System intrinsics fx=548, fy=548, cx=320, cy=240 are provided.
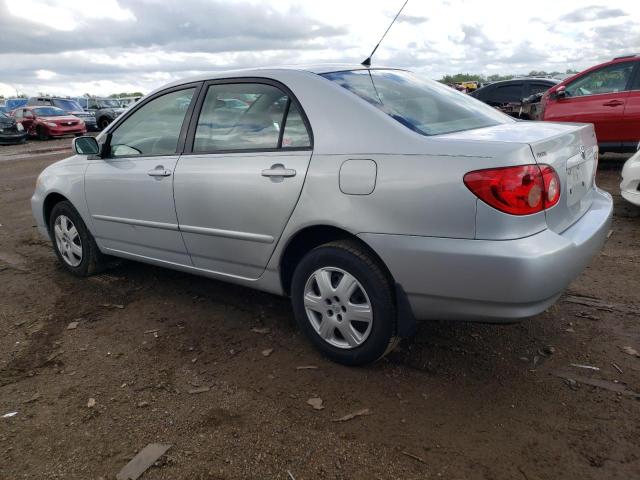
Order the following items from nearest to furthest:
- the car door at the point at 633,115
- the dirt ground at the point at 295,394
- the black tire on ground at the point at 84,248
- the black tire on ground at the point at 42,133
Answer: the dirt ground at the point at 295,394
the black tire on ground at the point at 84,248
the car door at the point at 633,115
the black tire on ground at the point at 42,133

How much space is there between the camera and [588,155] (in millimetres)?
3084

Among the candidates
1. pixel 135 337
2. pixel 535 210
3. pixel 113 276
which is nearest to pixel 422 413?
pixel 535 210

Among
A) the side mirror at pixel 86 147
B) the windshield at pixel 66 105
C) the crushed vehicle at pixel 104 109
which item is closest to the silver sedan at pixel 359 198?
the side mirror at pixel 86 147

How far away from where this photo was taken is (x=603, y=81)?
858cm

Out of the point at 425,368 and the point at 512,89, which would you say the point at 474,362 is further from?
the point at 512,89

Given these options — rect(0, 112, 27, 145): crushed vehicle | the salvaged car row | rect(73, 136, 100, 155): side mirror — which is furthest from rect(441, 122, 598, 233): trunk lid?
rect(0, 112, 27, 145): crushed vehicle

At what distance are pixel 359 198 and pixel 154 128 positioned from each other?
1.98 meters

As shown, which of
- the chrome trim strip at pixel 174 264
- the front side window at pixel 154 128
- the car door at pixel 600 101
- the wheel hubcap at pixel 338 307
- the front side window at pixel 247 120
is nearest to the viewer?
the wheel hubcap at pixel 338 307

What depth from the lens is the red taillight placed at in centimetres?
241

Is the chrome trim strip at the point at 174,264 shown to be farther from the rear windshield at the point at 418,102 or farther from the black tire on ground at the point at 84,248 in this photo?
the rear windshield at the point at 418,102

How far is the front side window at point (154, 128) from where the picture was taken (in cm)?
380

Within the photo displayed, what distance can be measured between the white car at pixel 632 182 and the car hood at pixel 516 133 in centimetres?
303

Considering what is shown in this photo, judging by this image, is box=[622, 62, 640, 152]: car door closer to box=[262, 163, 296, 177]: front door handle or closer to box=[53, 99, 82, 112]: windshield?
box=[262, 163, 296, 177]: front door handle

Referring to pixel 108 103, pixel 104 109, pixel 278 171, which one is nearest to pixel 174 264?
pixel 278 171
